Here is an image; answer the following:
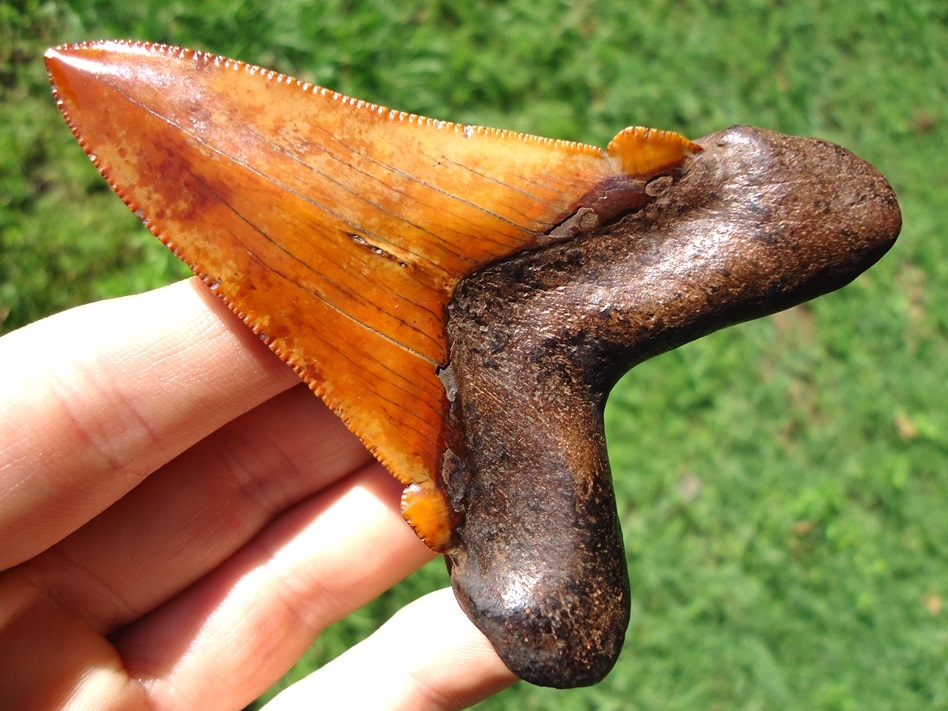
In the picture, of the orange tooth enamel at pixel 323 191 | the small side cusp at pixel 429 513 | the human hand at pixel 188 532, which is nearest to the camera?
the orange tooth enamel at pixel 323 191

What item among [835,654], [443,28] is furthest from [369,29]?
[835,654]

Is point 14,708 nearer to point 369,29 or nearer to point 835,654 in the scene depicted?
point 369,29

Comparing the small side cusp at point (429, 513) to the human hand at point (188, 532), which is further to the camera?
the human hand at point (188, 532)

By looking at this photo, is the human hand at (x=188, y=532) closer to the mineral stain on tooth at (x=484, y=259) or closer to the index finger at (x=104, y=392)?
the index finger at (x=104, y=392)

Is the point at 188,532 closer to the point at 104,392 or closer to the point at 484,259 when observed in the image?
the point at 104,392

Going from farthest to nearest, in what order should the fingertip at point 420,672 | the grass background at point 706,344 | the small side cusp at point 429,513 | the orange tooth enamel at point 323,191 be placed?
the grass background at point 706,344, the fingertip at point 420,672, the small side cusp at point 429,513, the orange tooth enamel at point 323,191

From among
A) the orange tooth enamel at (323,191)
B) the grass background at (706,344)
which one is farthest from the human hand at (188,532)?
the grass background at (706,344)

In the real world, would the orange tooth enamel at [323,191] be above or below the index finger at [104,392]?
above

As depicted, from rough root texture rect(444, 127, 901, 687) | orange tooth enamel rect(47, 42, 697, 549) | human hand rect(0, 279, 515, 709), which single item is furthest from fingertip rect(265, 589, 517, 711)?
orange tooth enamel rect(47, 42, 697, 549)
